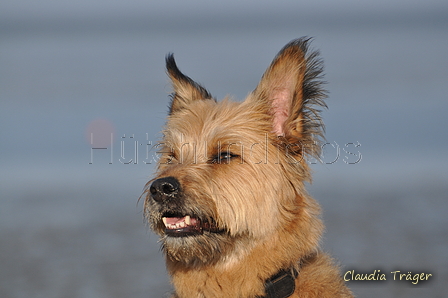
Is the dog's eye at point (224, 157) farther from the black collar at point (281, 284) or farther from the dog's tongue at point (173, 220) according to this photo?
the black collar at point (281, 284)

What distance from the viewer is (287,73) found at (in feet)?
15.5

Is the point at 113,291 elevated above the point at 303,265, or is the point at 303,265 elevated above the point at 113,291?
the point at 303,265

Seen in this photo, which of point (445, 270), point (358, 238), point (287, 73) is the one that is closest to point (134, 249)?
point (358, 238)

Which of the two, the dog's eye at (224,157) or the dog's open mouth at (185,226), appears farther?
the dog's eye at (224,157)

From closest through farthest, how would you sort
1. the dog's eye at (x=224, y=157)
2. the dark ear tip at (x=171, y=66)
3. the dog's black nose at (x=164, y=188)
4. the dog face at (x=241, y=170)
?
1. the dog's black nose at (x=164, y=188)
2. the dog face at (x=241, y=170)
3. the dog's eye at (x=224, y=157)
4. the dark ear tip at (x=171, y=66)

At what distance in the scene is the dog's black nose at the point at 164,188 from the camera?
427 cm

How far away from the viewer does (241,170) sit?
460 centimetres

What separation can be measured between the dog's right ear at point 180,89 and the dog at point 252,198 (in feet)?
1.82

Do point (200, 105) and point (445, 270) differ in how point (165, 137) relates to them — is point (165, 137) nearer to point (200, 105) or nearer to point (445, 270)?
point (200, 105)

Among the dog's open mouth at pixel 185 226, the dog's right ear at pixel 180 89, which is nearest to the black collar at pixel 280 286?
the dog's open mouth at pixel 185 226

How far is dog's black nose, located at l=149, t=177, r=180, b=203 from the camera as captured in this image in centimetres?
427

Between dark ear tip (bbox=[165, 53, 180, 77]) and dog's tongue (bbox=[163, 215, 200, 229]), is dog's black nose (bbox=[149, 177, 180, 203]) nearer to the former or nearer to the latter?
dog's tongue (bbox=[163, 215, 200, 229])

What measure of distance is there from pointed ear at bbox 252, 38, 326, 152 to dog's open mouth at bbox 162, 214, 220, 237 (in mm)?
1090

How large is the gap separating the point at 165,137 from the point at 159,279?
16.1 ft
